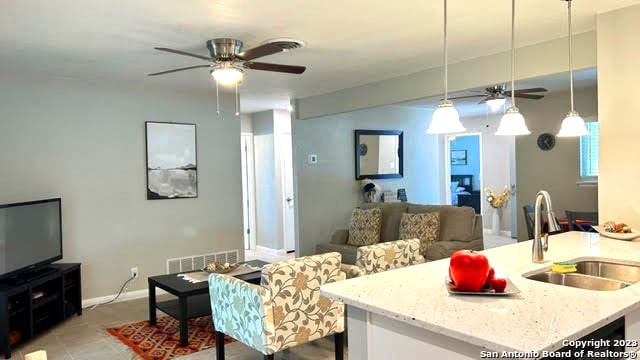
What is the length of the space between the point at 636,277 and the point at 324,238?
481 centimetres

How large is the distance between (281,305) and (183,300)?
1250 millimetres

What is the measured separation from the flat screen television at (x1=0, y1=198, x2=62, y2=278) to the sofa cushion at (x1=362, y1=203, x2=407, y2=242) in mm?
3529

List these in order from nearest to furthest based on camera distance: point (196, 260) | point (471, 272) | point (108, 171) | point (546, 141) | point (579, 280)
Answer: point (471, 272), point (579, 280), point (108, 171), point (196, 260), point (546, 141)

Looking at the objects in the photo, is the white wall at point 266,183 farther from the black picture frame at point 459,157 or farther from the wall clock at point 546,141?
the black picture frame at point 459,157

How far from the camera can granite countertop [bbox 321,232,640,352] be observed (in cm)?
138

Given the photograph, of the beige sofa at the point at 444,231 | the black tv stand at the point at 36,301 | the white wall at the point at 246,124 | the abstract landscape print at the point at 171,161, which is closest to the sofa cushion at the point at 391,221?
the beige sofa at the point at 444,231

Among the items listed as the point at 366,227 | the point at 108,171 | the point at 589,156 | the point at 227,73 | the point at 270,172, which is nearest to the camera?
the point at 227,73

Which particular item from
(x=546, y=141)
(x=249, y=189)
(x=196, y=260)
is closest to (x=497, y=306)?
(x=196, y=260)

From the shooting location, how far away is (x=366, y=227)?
19.2ft

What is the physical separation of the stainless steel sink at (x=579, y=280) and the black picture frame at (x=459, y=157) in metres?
8.25

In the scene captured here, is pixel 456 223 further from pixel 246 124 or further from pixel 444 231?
pixel 246 124

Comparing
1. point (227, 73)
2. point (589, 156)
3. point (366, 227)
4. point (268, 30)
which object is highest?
point (268, 30)

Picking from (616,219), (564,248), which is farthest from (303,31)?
(616,219)

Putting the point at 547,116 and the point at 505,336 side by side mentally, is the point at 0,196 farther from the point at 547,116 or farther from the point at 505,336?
the point at 547,116
